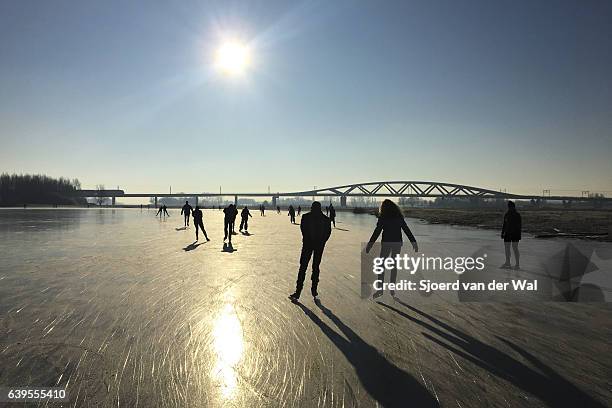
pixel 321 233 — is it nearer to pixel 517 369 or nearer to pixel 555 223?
pixel 517 369

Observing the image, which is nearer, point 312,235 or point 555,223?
point 312,235

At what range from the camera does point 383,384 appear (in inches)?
131

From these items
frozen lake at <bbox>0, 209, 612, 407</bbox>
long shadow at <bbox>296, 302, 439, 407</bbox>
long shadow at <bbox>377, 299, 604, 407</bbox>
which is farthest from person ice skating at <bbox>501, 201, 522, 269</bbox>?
long shadow at <bbox>296, 302, 439, 407</bbox>

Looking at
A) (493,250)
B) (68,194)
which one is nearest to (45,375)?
(493,250)

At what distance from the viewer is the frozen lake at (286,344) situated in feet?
10.4

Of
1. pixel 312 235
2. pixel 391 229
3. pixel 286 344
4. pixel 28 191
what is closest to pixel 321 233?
pixel 312 235

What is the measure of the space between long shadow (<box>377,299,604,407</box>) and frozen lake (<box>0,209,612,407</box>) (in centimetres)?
2

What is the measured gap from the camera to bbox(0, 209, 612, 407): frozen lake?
10.4 ft

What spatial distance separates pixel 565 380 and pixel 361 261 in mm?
7243

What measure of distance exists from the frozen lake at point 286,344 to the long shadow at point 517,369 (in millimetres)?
17

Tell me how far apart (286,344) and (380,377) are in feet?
4.21

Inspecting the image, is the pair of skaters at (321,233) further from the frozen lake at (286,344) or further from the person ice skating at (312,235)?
the frozen lake at (286,344)

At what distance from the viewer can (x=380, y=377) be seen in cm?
346

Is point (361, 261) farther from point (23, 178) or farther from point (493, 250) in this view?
point (23, 178)
